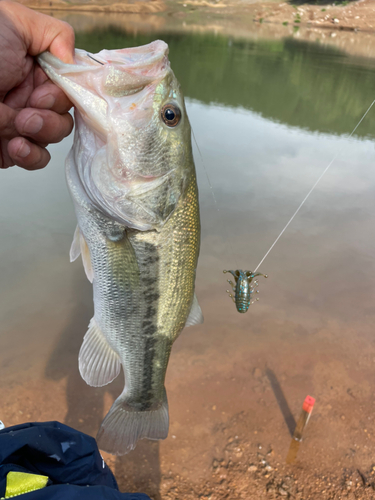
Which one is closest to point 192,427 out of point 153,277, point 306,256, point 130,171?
point 153,277

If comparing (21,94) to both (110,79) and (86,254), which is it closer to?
(110,79)

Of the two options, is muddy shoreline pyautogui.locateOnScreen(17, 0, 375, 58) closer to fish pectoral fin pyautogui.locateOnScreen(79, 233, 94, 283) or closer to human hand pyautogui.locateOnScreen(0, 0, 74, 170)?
human hand pyautogui.locateOnScreen(0, 0, 74, 170)

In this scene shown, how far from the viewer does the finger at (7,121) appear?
1549 millimetres

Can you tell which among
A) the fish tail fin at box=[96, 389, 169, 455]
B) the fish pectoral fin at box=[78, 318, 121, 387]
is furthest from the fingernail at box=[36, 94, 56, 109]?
the fish tail fin at box=[96, 389, 169, 455]

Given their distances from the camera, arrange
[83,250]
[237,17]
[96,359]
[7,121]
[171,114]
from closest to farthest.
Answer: [171,114], [7,121], [83,250], [96,359], [237,17]

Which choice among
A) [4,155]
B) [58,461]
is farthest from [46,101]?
[58,461]

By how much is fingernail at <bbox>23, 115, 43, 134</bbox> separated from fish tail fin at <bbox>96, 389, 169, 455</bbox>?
1.36 meters

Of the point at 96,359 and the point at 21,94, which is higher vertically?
the point at 21,94

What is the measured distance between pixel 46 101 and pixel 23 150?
0.79 ft

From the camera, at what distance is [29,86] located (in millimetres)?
1607

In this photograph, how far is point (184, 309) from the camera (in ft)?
5.97

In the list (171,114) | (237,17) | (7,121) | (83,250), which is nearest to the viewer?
(171,114)

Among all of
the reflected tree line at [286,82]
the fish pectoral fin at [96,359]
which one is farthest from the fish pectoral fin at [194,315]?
the reflected tree line at [286,82]

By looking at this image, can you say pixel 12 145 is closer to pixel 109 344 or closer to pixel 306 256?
pixel 109 344
